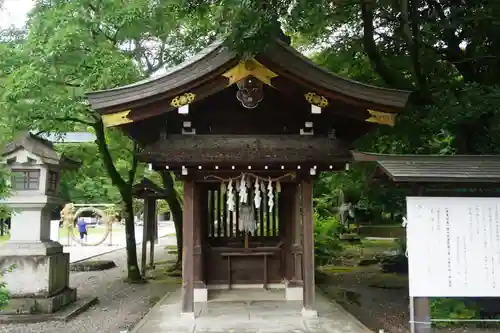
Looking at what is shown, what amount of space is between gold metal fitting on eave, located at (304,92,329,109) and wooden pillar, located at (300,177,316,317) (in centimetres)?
147

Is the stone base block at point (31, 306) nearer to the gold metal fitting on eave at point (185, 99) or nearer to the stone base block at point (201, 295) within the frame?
the stone base block at point (201, 295)

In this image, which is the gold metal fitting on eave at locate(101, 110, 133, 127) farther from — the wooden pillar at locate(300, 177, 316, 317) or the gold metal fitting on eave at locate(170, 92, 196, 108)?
the wooden pillar at locate(300, 177, 316, 317)

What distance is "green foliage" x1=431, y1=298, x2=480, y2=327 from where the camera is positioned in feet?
26.8

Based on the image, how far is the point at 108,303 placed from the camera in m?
11.2

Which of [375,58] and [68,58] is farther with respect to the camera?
[375,58]

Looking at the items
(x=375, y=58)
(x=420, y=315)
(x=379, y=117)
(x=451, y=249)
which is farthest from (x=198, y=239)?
(x=375, y=58)

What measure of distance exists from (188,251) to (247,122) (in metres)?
2.68

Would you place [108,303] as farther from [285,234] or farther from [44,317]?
[285,234]

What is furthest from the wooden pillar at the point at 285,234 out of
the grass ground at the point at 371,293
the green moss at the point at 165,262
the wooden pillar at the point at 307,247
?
the green moss at the point at 165,262

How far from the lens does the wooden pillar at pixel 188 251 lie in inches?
319

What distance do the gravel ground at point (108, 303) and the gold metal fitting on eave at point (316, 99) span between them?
518cm

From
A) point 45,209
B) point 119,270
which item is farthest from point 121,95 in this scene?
point 119,270

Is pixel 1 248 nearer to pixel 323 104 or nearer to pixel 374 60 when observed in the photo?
→ pixel 323 104

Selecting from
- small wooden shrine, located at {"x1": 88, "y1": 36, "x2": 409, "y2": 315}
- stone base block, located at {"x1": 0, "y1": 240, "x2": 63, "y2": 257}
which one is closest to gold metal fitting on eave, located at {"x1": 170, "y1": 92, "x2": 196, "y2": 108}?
small wooden shrine, located at {"x1": 88, "y1": 36, "x2": 409, "y2": 315}
